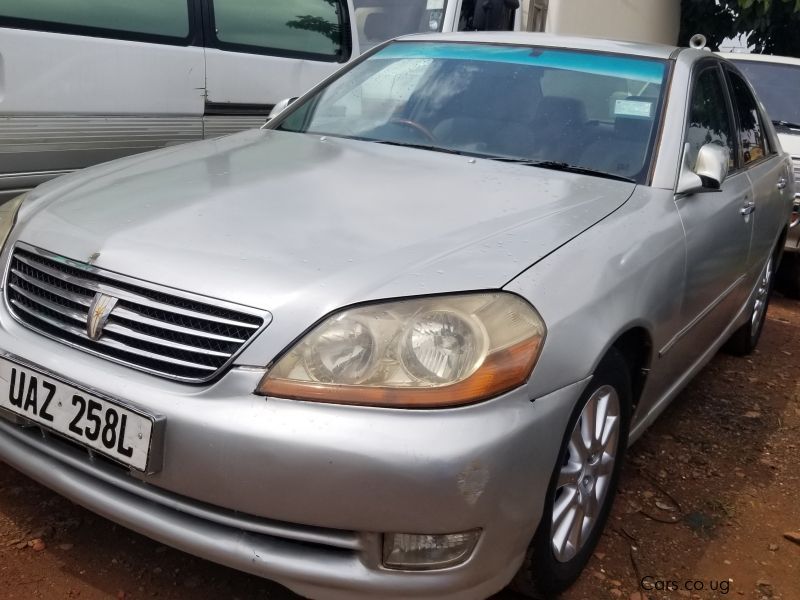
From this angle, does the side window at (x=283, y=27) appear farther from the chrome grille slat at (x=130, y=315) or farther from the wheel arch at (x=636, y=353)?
the wheel arch at (x=636, y=353)

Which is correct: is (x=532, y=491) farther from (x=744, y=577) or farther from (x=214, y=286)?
(x=744, y=577)

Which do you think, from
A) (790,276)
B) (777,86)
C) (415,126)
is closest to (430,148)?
(415,126)

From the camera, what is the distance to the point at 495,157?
2.93 metres

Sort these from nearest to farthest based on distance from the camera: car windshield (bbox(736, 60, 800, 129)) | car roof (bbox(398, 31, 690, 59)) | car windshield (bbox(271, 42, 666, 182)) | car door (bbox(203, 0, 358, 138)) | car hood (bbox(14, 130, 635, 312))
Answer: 1. car hood (bbox(14, 130, 635, 312))
2. car windshield (bbox(271, 42, 666, 182))
3. car roof (bbox(398, 31, 690, 59))
4. car door (bbox(203, 0, 358, 138))
5. car windshield (bbox(736, 60, 800, 129))

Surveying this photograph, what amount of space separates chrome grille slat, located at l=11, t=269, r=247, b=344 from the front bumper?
10 centimetres

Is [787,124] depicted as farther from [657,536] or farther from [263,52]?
[657,536]

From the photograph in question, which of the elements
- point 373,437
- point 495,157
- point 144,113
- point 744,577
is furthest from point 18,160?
point 744,577

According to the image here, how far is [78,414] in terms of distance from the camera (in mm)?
1933

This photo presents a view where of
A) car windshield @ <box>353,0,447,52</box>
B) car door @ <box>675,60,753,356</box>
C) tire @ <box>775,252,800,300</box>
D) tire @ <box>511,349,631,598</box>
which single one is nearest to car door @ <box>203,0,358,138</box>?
car windshield @ <box>353,0,447,52</box>

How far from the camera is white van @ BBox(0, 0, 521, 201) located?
359 cm

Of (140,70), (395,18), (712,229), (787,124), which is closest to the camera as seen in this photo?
(712,229)

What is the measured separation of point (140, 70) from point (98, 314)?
234 centimetres

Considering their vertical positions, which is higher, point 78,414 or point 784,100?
point 784,100

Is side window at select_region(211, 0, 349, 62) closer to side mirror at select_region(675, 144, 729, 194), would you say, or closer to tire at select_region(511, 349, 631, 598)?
side mirror at select_region(675, 144, 729, 194)
